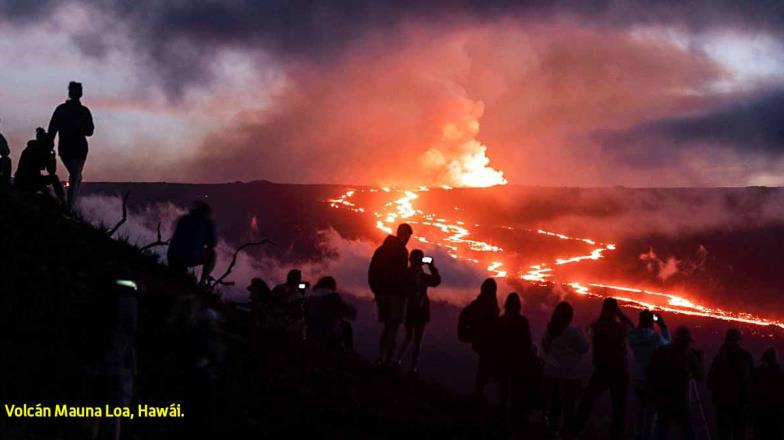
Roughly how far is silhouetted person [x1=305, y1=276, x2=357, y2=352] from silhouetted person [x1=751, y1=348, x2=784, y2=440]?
659cm

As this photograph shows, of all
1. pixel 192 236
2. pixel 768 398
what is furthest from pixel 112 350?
pixel 768 398

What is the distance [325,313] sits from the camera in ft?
54.3

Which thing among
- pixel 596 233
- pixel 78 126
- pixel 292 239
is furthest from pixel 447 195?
pixel 78 126

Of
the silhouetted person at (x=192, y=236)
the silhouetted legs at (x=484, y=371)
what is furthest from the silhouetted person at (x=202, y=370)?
the silhouetted legs at (x=484, y=371)

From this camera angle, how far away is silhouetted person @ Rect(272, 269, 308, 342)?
1702 centimetres

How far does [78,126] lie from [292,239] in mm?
150029

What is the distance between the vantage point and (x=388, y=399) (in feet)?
50.1

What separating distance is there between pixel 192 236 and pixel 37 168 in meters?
4.31

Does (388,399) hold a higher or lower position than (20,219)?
lower

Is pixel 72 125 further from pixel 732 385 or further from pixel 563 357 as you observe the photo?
pixel 732 385

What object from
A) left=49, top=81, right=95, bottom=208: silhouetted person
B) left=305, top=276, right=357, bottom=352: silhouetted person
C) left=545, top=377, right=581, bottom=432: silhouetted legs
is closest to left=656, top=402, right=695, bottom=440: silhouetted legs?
left=545, top=377, right=581, bottom=432: silhouetted legs

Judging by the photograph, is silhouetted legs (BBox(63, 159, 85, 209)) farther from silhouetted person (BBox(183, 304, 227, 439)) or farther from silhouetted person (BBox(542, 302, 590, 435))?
silhouetted person (BBox(542, 302, 590, 435))

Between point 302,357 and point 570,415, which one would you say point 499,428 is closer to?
point 570,415

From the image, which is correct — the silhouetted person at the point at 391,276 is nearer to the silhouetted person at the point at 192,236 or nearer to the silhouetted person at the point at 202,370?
the silhouetted person at the point at 192,236
